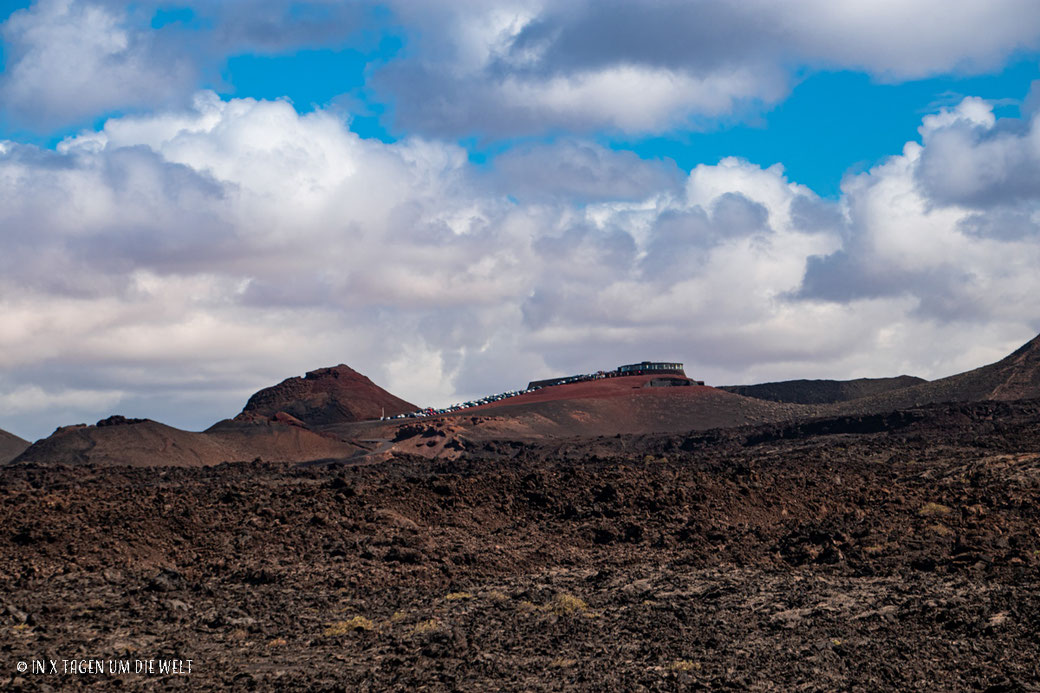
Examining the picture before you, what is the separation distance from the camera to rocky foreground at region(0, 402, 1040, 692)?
18.2 m

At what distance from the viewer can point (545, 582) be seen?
2717 centimetres

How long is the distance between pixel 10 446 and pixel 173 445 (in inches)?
1856

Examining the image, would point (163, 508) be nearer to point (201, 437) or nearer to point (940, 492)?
point (940, 492)

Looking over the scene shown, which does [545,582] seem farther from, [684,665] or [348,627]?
[684,665]

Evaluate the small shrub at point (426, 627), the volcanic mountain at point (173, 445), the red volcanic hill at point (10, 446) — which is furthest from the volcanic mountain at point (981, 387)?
the red volcanic hill at point (10, 446)

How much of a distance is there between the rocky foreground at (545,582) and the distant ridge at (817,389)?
107 meters

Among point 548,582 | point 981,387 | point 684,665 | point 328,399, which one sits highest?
point 328,399

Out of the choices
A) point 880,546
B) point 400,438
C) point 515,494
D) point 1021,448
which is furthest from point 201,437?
point 880,546

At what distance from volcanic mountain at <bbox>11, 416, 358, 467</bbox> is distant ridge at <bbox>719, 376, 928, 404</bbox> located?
259 feet

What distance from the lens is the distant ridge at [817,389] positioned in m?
151

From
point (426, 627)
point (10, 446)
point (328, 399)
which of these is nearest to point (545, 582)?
point (426, 627)

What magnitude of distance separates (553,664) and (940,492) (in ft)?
78.5

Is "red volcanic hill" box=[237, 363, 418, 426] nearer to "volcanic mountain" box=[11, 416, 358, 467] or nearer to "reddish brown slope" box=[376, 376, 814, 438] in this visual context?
"reddish brown slope" box=[376, 376, 814, 438]

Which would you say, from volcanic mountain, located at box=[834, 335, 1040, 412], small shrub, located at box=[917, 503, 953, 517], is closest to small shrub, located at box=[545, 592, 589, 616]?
small shrub, located at box=[917, 503, 953, 517]
